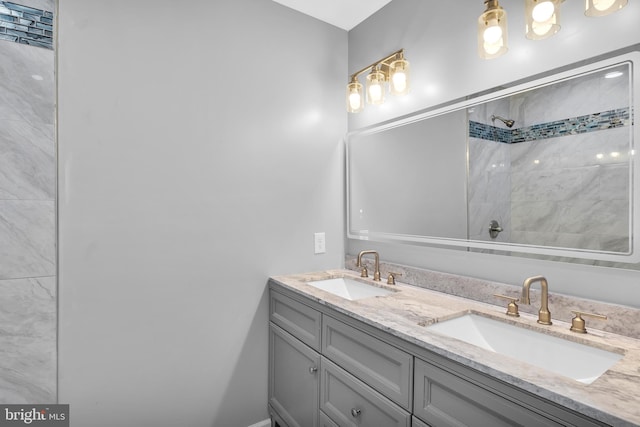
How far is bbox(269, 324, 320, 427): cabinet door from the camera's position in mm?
1511

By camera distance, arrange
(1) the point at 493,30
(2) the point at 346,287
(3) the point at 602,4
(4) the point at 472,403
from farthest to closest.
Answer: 1. (2) the point at 346,287
2. (1) the point at 493,30
3. (3) the point at 602,4
4. (4) the point at 472,403

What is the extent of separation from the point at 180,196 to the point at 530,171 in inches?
60.2

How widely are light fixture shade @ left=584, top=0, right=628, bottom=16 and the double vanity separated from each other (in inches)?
38.1

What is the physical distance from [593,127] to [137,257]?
1.87m

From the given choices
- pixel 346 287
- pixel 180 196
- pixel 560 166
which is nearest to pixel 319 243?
pixel 346 287

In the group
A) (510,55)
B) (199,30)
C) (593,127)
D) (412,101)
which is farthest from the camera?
(412,101)

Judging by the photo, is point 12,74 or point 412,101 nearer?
point 12,74

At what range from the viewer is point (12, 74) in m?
1.25

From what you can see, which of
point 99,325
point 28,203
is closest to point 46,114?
point 28,203

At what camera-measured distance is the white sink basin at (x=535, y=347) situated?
970 millimetres

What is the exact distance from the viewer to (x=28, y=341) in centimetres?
129

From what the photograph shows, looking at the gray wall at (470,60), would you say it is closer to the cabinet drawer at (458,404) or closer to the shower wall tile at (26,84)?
the cabinet drawer at (458,404)

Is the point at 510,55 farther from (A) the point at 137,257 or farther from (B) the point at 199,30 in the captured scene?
(A) the point at 137,257

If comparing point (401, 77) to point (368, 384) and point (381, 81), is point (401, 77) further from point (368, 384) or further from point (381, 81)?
point (368, 384)
